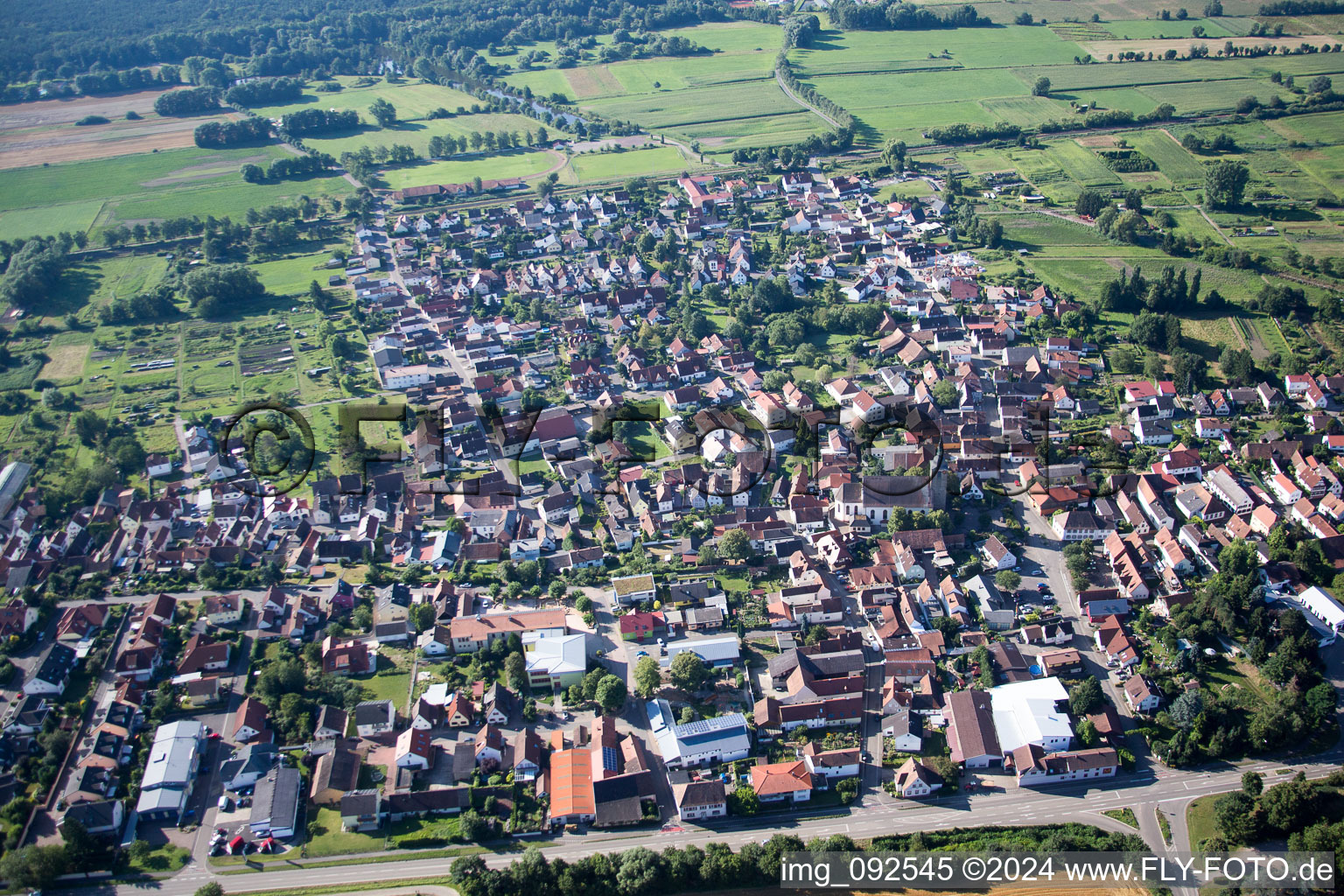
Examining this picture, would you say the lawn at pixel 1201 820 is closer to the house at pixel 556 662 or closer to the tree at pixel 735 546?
the tree at pixel 735 546

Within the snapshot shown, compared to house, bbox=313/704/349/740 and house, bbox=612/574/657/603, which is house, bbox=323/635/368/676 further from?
house, bbox=612/574/657/603

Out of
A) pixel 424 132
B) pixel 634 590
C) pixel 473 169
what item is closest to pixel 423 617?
pixel 634 590

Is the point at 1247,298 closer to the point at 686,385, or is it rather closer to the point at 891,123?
the point at 686,385

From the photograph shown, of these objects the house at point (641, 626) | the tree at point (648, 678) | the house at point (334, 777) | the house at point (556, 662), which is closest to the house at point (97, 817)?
the house at point (334, 777)

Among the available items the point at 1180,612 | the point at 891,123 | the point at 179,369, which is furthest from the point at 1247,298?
the point at 179,369

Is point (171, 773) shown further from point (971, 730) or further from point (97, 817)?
point (971, 730)

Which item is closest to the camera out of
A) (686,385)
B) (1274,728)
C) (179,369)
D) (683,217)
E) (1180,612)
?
(1274,728)
